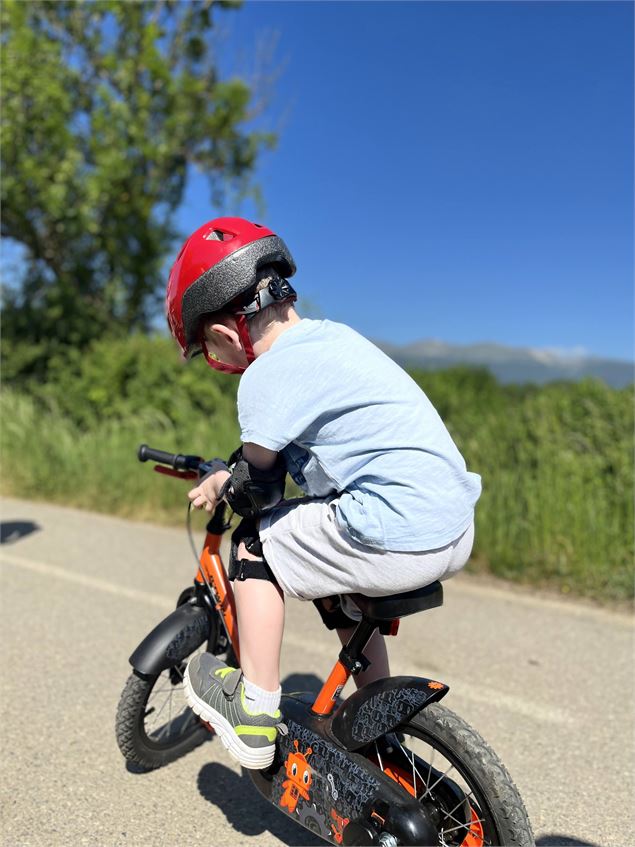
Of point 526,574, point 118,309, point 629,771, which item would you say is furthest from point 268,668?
point 118,309

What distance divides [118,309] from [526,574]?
11.9 m

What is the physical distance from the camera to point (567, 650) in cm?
414

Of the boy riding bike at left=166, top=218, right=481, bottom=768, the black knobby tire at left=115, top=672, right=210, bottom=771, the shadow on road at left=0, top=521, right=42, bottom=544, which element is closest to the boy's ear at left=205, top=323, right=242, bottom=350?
the boy riding bike at left=166, top=218, right=481, bottom=768

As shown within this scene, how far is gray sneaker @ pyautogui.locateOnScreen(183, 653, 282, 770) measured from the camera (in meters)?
2.16

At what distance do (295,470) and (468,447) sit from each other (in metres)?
4.74

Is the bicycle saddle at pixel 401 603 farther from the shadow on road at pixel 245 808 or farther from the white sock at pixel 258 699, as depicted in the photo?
the shadow on road at pixel 245 808

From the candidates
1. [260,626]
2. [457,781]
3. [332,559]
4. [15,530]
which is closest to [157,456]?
[260,626]

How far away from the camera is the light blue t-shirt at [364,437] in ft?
6.40

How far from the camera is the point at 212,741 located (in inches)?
122

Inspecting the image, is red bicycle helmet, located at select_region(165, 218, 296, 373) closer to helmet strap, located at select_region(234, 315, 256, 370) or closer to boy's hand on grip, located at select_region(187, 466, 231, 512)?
helmet strap, located at select_region(234, 315, 256, 370)

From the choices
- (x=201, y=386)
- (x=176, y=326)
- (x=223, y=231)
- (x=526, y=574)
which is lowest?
(x=526, y=574)

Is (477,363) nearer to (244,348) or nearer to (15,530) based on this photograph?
(15,530)

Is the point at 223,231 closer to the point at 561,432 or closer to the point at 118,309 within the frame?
the point at 561,432

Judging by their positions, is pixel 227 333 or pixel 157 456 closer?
pixel 227 333
